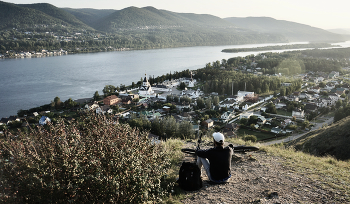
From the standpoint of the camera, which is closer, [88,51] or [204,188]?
[204,188]

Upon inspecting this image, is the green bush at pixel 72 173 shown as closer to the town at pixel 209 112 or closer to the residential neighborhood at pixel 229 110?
the town at pixel 209 112

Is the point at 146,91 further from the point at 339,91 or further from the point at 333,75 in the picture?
the point at 333,75


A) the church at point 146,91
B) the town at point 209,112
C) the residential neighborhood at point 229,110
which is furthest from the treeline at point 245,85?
the church at point 146,91

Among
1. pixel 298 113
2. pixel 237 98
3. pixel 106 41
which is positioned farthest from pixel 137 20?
pixel 298 113

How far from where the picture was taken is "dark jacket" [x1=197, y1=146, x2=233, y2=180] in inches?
89.4

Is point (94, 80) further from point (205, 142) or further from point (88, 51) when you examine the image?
point (88, 51)

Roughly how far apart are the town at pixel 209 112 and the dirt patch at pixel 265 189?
6.51 metres

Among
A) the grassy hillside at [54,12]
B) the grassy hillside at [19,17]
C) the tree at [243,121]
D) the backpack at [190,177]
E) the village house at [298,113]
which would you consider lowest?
the tree at [243,121]

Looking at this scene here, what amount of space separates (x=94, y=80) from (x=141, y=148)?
1220 inches

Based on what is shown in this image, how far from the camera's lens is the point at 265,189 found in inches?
94.0

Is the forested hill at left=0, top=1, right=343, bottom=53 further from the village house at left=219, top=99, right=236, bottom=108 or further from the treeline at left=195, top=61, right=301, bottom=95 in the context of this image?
the village house at left=219, top=99, right=236, bottom=108

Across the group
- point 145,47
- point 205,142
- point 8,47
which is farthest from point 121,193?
point 145,47

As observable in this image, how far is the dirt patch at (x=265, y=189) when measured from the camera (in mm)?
2166

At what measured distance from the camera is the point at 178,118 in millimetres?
15227
